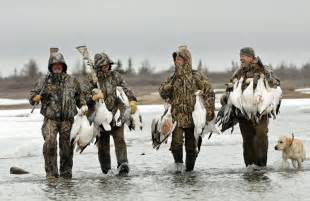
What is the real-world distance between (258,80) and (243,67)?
0.29 metres

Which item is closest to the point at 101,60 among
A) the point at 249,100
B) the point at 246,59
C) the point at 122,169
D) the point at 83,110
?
the point at 83,110

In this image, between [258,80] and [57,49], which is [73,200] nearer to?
[57,49]

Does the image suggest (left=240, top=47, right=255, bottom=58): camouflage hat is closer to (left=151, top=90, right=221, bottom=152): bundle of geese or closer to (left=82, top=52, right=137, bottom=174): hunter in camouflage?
(left=151, top=90, right=221, bottom=152): bundle of geese

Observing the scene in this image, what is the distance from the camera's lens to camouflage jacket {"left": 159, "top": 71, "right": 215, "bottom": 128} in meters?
10.6

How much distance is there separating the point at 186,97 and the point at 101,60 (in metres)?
1.29

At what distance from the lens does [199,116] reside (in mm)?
10500

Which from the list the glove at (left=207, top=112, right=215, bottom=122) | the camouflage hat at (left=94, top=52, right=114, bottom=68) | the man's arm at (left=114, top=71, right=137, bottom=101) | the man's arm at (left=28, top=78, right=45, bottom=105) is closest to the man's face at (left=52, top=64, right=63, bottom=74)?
the man's arm at (left=28, top=78, right=45, bottom=105)

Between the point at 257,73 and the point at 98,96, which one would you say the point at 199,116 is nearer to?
the point at 257,73

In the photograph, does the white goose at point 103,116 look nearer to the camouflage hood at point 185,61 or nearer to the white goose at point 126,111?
the white goose at point 126,111

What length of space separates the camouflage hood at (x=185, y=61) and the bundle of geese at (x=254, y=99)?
707 mm

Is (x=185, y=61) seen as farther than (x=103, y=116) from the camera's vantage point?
Yes

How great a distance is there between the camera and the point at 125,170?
10609 mm

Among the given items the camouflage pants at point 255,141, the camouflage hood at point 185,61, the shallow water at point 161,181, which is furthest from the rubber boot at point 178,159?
the camouflage hood at point 185,61

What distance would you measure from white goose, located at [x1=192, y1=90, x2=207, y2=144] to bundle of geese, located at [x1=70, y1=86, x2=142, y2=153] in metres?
0.88
